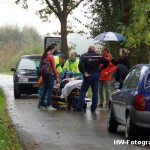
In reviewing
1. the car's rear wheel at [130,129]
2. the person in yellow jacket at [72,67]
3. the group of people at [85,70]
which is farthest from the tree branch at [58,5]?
the car's rear wheel at [130,129]

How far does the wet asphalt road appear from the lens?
1068cm

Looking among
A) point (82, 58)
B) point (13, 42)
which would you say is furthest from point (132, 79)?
point (13, 42)

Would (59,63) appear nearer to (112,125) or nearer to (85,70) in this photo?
(85,70)

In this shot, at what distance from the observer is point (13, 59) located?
69812 millimetres

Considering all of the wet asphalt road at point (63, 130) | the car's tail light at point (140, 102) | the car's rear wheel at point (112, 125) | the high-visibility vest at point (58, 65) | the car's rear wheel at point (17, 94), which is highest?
the high-visibility vest at point (58, 65)

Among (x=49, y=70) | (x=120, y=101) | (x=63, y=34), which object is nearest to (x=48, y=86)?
(x=49, y=70)

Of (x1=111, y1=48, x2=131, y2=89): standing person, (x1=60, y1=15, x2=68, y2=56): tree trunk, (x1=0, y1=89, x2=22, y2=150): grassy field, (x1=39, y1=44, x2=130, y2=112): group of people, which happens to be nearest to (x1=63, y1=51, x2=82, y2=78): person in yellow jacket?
(x1=39, y1=44, x2=130, y2=112): group of people

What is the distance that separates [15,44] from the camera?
77.5 m

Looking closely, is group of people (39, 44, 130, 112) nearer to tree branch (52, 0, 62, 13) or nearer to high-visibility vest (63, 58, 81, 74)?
high-visibility vest (63, 58, 81, 74)

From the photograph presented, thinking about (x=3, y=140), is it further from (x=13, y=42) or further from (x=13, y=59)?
(x=13, y=42)

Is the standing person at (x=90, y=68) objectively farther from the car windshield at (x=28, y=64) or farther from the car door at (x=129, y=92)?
the car windshield at (x=28, y=64)

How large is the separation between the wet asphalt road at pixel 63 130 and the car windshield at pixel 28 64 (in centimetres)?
552

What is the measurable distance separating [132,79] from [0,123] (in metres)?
3.28

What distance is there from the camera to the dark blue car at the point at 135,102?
34.6 ft
